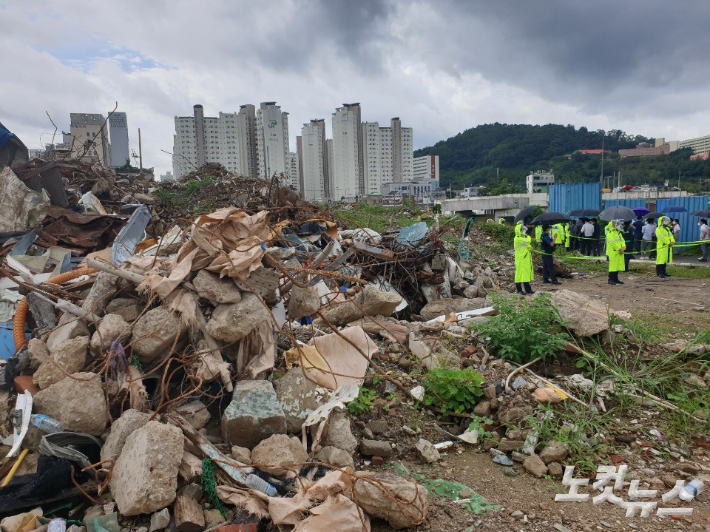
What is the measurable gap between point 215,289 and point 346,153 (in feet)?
110

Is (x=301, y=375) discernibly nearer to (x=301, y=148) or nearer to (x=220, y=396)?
(x=220, y=396)

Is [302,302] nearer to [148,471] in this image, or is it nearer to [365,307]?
[365,307]

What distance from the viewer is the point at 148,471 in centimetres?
241

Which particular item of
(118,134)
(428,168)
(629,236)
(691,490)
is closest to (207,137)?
(118,134)

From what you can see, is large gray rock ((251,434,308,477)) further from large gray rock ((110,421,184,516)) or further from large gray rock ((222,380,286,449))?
large gray rock ((110,421,184,516))

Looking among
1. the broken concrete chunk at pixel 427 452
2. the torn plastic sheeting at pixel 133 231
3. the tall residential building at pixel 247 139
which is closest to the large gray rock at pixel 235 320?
the broken concrete chunk at pixel 427 452

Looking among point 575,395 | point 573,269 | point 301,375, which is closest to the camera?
point 301,375

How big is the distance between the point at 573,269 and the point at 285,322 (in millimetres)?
10467

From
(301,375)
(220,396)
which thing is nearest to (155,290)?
(220,396)

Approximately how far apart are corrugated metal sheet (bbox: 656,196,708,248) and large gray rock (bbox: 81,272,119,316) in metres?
19.0

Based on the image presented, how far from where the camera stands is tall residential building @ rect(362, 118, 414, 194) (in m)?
38.3

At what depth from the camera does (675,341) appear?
16.7 feet

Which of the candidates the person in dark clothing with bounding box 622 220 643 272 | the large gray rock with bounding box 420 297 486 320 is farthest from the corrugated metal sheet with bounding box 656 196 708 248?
the large gray rock with bounding box 420 297 486 320

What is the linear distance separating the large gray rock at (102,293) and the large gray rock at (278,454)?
170 centimetres
